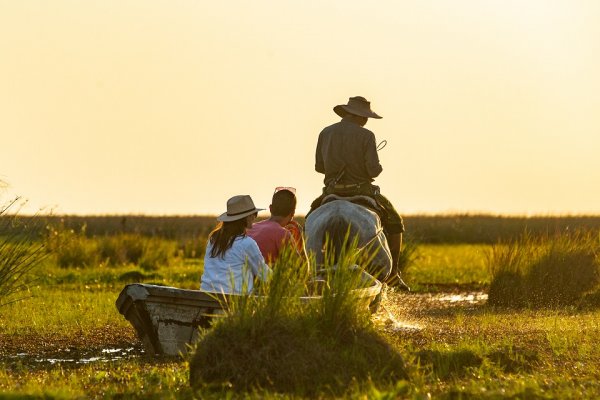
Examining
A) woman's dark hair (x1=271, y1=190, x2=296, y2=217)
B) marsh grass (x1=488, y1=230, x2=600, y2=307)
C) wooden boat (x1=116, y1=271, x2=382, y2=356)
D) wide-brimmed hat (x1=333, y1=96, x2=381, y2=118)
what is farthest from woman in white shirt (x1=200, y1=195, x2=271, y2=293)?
marsh grass (x1=488, y1=230, x2=600, y2=307)

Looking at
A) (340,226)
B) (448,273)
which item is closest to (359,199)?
(340,226)

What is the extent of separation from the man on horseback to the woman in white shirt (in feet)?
9.95

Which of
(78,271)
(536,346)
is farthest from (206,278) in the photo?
(78,271)

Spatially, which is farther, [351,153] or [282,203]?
[351,153]

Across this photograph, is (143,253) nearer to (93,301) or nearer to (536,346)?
(93,301)

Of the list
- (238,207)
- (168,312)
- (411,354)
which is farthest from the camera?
(168,312)

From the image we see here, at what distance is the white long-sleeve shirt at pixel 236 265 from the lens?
11344mm

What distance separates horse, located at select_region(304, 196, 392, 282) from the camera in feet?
45.8

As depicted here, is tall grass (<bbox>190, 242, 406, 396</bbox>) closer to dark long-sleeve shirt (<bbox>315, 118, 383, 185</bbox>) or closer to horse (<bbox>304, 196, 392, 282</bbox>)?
horse (<bbox>304, 196, 392, 282</bbox>)

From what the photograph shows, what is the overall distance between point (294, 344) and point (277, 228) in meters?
3.18

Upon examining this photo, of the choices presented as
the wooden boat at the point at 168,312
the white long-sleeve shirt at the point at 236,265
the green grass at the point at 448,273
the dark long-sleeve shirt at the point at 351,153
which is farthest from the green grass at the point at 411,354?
the green grass at the point at 448,273

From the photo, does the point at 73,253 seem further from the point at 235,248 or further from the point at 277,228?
the point at 235,248

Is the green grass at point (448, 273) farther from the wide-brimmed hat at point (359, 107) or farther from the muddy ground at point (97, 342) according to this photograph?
the wide-brimmed hat at point (359, 107)

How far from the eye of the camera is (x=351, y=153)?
1446 cm
